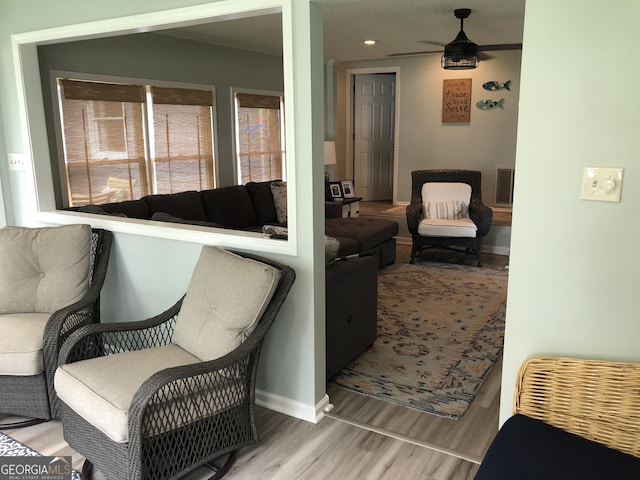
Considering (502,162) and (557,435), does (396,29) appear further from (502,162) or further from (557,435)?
(557,435)

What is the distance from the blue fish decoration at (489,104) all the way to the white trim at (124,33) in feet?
16.1

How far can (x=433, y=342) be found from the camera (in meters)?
3.64

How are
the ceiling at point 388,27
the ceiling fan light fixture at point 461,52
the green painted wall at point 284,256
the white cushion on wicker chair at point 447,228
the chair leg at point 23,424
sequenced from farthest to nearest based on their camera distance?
the white cushion on wicker chair at point 447,228 < the ceiling fan light fixture at point 461,52 < the ceiling at point 388,27 < the chair leg at point 23,424 < the green painted wall at point 284,256

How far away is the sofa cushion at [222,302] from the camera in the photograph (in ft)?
7.52

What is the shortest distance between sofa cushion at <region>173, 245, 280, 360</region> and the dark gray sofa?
2.04m

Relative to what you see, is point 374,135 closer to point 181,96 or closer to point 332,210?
point 332,210

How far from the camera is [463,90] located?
693 centimetres

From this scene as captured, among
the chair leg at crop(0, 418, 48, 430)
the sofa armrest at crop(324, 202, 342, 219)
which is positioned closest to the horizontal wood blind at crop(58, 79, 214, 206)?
the sofa armrest at crop(324, 202, 342, 219)

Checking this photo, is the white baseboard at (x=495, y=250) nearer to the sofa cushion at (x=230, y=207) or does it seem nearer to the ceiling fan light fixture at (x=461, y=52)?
the ceiling fan light fixture at (x=461, y=52)

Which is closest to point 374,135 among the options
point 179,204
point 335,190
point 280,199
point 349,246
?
point 335,190

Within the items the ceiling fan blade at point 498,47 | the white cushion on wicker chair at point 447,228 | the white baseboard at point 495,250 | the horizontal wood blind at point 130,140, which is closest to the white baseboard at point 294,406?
the horizontal wood blind at point 130,140

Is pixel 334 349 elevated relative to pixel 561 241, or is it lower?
lower

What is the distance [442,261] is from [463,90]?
8.11 feet

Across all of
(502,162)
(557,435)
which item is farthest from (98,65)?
(502,162)
